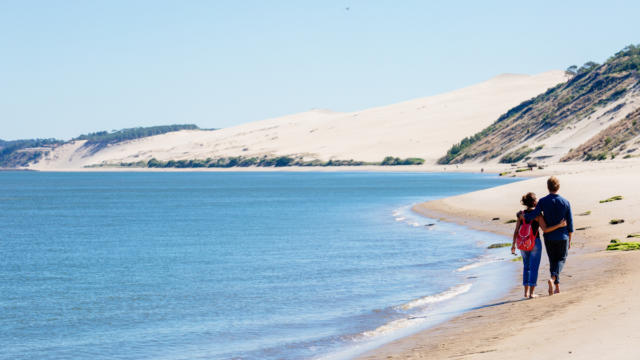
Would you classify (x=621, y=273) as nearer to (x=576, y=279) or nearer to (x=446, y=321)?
(x=576, y=279)

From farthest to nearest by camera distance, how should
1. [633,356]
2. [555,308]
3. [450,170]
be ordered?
[450,170], [555,308], [633,356]

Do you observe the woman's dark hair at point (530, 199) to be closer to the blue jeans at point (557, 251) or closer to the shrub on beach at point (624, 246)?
the blue jeans at point (557, 251)

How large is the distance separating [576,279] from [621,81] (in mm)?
136982

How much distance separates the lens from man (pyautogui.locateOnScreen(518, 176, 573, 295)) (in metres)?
16.5

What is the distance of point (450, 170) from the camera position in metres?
158

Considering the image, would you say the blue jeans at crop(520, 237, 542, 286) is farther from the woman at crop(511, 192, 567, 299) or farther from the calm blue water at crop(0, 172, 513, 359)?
the calm blue water at crop(0, 172, 513, 359)

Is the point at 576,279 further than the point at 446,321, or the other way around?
the point at 576,279

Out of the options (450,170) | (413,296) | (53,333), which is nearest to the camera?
(53,333)

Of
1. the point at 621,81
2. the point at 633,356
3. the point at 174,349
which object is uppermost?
the point at 621,81

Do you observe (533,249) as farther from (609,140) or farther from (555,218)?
(609,140)

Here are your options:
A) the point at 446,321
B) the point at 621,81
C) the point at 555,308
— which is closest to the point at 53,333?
the point at 446,321

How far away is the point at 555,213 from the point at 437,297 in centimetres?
580

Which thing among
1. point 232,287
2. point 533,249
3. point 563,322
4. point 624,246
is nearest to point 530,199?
point 533,249

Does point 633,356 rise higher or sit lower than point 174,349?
higher
